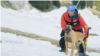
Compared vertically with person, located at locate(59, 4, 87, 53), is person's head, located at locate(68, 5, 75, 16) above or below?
above

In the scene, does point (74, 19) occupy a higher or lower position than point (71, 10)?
lower

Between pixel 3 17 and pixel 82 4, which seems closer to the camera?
pixel 3 17

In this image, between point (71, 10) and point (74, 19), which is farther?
point (74, 19)

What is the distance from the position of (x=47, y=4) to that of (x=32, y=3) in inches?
88.9

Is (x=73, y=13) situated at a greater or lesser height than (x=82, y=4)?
greater

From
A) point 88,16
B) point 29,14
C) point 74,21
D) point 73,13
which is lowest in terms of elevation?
point 88,16

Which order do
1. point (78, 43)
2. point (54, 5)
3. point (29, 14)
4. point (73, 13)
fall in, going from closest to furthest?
point (73, 13), point (78, 43), point (29, 14), point (54, 5)

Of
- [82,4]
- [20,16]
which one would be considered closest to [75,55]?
[20,16]

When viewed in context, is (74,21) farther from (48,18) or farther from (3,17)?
(48,18)

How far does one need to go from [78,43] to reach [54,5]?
1906 centimetres

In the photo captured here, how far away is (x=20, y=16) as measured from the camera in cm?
1251

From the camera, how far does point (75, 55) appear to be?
4508 millimetres

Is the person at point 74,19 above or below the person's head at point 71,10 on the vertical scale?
below

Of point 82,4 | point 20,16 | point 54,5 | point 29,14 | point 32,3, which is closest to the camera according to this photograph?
point 20,16
